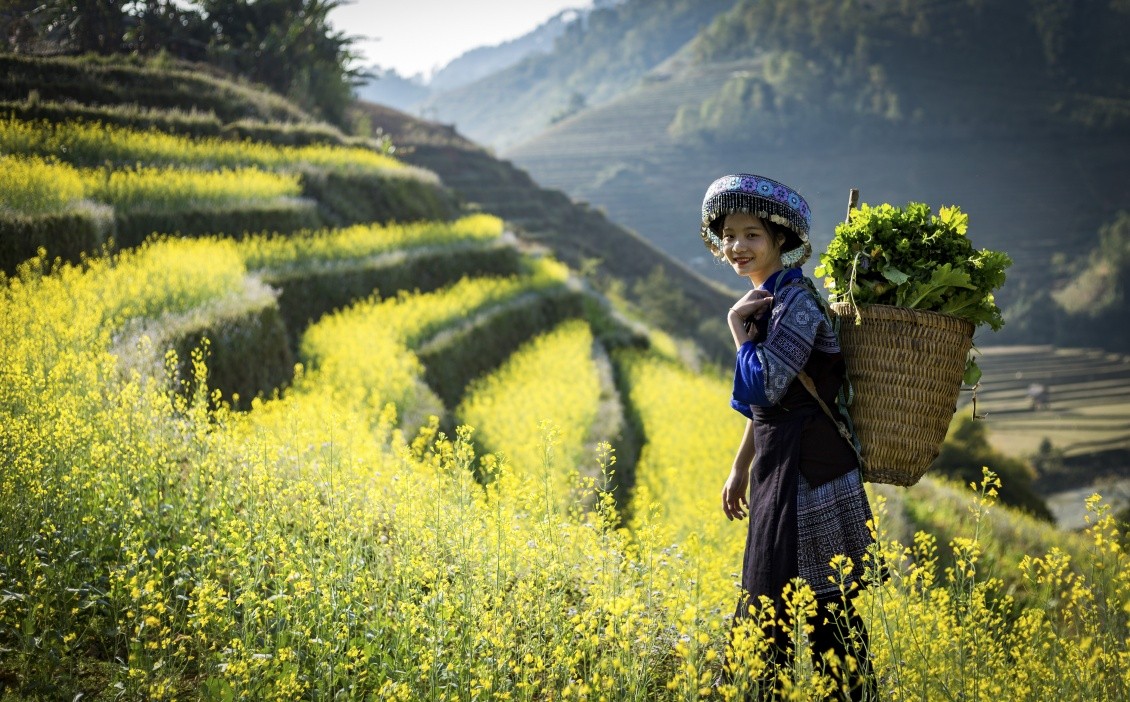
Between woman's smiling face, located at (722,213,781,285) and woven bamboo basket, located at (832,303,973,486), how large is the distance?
0.36 m

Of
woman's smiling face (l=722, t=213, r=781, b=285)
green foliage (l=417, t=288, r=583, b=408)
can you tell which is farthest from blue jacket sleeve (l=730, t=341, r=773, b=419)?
green foliage (l=417, t=288, r=583, b=408)

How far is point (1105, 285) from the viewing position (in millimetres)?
96625

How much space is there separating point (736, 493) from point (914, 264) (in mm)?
1040

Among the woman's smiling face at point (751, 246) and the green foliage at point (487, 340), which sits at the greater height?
the woman's smiling face at point (751, 246)

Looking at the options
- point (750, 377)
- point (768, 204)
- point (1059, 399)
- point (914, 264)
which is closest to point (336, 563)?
point (750, 377)

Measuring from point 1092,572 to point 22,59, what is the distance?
1549 centimetres

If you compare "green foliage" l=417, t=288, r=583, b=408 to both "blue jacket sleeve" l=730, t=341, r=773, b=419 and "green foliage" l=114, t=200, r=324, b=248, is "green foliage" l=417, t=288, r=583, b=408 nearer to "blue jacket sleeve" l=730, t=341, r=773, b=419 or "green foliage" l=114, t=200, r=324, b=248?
"green foliage" l=114, t=200, r=324, b=248

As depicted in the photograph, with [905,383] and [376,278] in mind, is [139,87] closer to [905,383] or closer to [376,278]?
[376,278]

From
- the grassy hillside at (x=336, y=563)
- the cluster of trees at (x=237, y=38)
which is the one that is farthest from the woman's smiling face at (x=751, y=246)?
the cluster of trees at (x=237, y=38)

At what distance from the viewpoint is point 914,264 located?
311cm

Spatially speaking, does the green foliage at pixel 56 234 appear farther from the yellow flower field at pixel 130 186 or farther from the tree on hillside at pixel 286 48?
the tree on hillside at pixel 286 48

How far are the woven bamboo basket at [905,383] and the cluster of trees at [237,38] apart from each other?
52.3ft

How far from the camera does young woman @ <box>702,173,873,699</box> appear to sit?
2.98 m

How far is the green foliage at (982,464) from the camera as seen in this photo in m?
22.8
